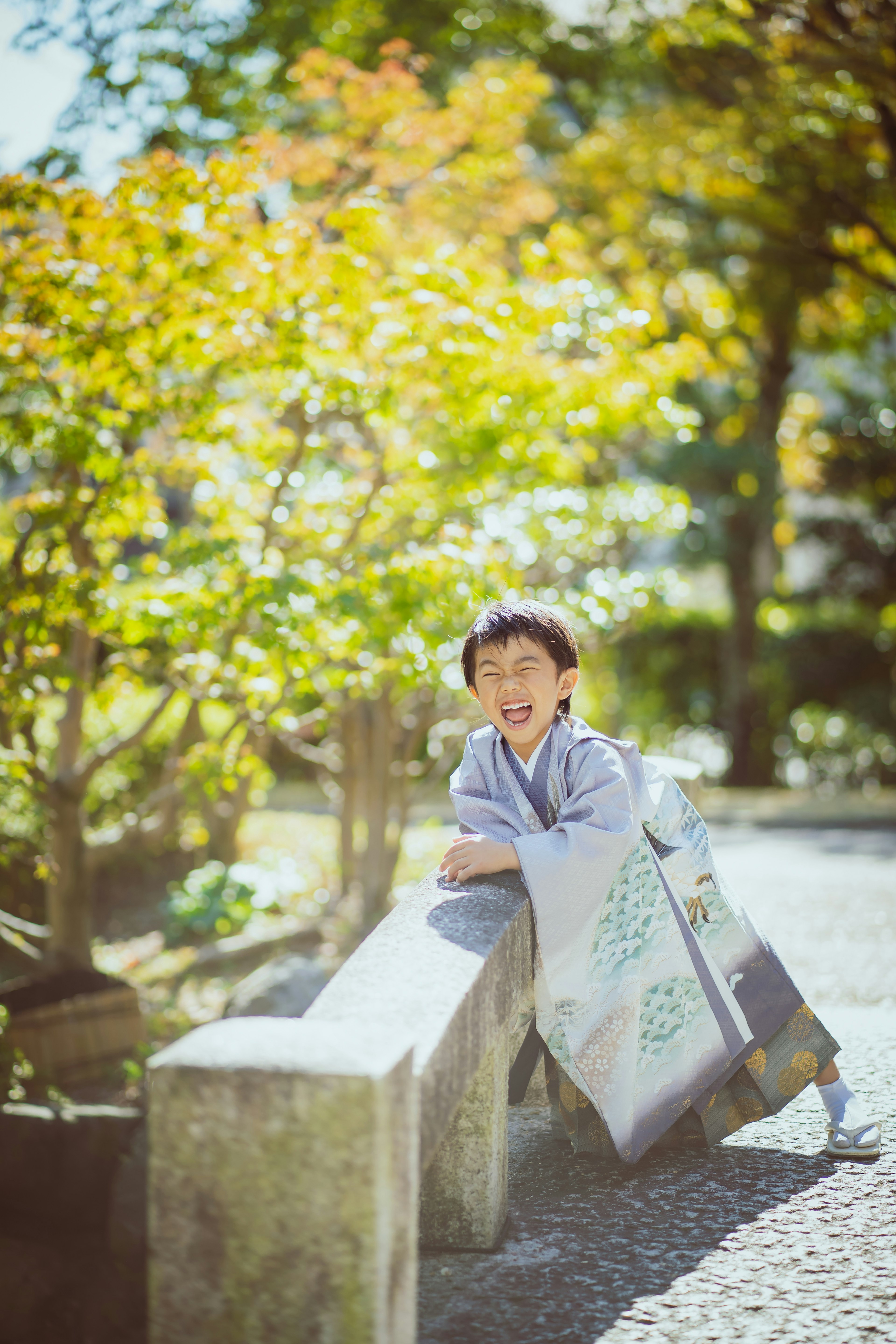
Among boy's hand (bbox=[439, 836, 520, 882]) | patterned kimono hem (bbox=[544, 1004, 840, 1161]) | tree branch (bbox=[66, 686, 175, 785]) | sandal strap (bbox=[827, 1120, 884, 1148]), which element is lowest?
sandal strap (bbox=[827, 1120, 884, 1148])

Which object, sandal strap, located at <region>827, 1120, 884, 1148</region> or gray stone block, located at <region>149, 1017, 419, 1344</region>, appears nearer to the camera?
gray stone block, located at <region>149, 1017, 419, 1344</region>

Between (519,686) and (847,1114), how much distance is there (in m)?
1.27

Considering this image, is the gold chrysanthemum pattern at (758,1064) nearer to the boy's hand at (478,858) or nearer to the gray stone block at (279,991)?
the boy's hand at (478,858)

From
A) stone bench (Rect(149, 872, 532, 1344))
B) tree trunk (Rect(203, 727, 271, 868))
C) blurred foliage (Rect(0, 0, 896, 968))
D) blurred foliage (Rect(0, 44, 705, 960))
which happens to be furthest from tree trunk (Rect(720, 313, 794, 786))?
stone bench (Rect(149, 872, 532, 1344))

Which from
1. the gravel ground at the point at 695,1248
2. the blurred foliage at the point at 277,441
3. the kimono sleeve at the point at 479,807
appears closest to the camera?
the gravel ground at the point at 695,1248

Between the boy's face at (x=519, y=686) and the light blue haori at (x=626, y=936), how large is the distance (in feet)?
0.23

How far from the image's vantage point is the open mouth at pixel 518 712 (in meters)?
2.43

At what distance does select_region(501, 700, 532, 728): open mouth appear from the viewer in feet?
7.97

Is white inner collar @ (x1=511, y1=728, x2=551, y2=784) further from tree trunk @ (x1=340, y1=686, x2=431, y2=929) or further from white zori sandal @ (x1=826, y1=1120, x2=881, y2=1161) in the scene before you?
tree trunk @ (x1=340, y1=686, x2=431, y2=929)

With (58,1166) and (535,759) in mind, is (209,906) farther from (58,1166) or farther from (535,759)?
(535,759)

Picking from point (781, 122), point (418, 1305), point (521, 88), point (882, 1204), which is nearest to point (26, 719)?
point (418, 1305)

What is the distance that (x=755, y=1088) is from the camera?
2486 millimetres

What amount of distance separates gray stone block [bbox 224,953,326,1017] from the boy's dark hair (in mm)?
2366

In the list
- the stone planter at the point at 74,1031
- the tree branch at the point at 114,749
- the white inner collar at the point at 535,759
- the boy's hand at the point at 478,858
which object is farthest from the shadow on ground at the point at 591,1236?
the tree branch at the point at 114,749
